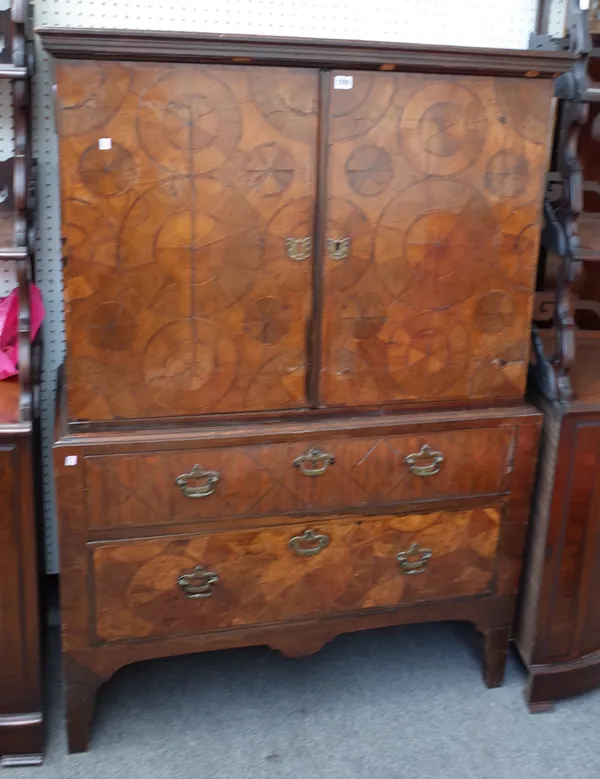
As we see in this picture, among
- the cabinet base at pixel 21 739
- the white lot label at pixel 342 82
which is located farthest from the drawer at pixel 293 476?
the white lot label at pixel 342 82

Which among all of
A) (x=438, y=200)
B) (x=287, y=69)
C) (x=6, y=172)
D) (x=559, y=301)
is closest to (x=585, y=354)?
(x=559, y=301)

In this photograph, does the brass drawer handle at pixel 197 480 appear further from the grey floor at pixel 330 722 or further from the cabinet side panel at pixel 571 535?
the cabinet side panel at pixel 571 535

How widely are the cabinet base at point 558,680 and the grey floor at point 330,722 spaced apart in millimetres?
33

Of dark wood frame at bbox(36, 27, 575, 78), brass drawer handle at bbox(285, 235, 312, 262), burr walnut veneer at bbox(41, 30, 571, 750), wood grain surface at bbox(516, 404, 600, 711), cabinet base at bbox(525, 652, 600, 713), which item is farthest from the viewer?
cabinet base at bbox(525, 652, 600, 713)

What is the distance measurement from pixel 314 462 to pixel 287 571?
308 millimetres

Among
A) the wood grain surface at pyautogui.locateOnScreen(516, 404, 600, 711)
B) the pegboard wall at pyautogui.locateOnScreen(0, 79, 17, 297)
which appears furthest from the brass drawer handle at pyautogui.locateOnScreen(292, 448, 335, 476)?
the pegboard wall at pyautogui.locateOnScreen(0, 79, 17, 297)

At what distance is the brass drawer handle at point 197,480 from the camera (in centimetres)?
187

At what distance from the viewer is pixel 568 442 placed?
2.04 m

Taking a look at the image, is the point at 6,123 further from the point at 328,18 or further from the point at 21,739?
the point at 21,739

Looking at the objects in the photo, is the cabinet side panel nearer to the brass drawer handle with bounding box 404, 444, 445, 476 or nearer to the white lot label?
the brass drawer handle with bounding box 404, 444, 445, 476

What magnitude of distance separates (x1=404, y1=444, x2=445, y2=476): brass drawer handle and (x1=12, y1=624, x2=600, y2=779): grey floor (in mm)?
736

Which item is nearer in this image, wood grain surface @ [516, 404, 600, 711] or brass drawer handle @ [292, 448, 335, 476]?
brass drawer handle @ [292, 448, 335, 476]

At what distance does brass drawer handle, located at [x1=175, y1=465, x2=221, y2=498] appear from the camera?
1870mm

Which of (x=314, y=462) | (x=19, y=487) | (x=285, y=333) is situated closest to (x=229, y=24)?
(x=285, y=333)
